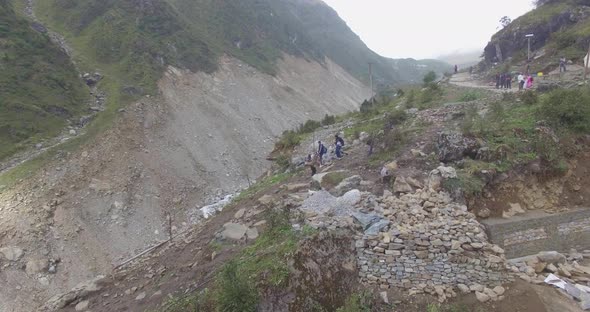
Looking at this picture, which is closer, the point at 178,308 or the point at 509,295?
the point at 509,295

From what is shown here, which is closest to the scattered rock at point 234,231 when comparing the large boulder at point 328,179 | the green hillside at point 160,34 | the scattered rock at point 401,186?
the large boulder at point 328,179

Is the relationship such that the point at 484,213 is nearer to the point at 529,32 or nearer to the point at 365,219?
the point at 365,219

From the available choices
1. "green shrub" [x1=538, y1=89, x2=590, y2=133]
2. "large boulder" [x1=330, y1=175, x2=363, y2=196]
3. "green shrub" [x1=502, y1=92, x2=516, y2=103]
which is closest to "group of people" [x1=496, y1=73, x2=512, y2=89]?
"green shrub" [x1=502, y1=92, x2=516, y2=103]

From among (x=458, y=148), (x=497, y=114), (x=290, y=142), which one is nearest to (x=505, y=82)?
(x=497, y=114)

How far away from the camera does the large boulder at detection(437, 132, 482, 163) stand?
11.4 m

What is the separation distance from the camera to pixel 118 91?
33.4 meters

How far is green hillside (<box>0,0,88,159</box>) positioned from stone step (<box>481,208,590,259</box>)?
94.3ft

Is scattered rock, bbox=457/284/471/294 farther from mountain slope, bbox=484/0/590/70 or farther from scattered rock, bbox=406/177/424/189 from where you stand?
mountain slope, bbox=484/0/590/70

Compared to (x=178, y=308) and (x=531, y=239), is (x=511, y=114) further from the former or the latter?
(x=178, y=308)

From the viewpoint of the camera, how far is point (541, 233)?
898 centimetres

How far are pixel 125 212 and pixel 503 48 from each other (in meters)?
39.5

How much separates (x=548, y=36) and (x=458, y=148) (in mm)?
30177

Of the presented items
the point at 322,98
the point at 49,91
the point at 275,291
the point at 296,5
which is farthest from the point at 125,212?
the point at 296,5

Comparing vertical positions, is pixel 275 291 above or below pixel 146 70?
below
